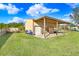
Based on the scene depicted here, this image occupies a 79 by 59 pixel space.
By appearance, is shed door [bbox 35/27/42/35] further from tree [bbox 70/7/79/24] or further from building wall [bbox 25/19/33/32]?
tree [bbox 70/7/79/24]

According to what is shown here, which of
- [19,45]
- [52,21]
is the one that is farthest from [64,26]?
[19,45]

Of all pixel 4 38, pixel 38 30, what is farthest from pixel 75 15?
pixel 4 38

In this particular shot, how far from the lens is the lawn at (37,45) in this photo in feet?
6.94

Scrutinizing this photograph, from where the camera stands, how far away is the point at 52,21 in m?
2.14

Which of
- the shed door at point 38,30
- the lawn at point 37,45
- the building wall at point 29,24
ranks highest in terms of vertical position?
the building wall at point 29,24

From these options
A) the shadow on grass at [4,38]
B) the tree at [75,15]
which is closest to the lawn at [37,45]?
the shadow on grass at [4,38]

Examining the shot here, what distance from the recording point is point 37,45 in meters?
2.14

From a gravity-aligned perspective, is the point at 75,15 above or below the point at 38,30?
above

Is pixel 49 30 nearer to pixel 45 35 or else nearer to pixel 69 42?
pixel 45 35

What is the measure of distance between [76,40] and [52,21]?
284 millimetres

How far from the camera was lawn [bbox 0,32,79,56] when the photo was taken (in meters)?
2.12

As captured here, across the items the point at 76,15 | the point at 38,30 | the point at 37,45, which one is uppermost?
the point at 76,15

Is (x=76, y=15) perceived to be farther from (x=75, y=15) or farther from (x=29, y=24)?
(x=29, y=24)

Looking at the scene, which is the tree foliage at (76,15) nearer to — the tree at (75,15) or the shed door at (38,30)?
the tree at (75,15)
